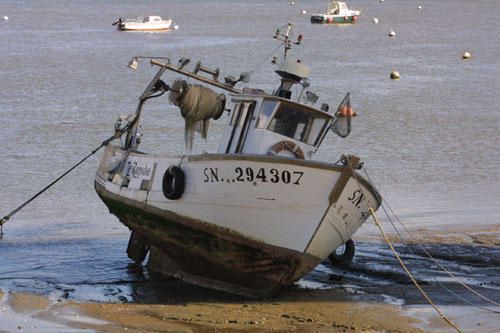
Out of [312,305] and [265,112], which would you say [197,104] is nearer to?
[265,112]

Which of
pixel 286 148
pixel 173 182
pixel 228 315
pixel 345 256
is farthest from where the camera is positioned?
pixel 345 256

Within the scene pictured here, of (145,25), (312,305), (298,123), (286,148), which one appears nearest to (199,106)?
(298,123)

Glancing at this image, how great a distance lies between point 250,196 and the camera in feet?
55.5

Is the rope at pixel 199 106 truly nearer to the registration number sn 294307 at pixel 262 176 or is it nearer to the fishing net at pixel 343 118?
the fishing net at pixel 343 118

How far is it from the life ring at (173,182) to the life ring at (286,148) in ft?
4.83

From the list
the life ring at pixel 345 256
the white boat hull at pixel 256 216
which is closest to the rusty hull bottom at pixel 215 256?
the white boat hull at pixel 256 216

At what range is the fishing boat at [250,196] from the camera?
16.7 meters

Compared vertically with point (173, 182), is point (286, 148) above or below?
above

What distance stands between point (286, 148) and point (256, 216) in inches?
54.8

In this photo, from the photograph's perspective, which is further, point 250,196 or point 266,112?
point 266,112

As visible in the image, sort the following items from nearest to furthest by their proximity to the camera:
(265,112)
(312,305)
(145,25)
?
(312,305) < (265,112) < (145,25)

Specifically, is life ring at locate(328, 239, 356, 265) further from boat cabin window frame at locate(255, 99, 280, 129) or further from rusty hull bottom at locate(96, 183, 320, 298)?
boat cabin window frame at locate(255, 99, 280, 129)

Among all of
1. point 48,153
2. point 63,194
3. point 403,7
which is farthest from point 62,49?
point 403,7

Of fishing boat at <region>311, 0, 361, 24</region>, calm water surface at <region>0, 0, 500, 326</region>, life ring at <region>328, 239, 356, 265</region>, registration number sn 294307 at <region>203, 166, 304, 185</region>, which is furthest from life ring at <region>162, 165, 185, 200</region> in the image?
fishing boat at <region>311, 0, 361, 24</region>
